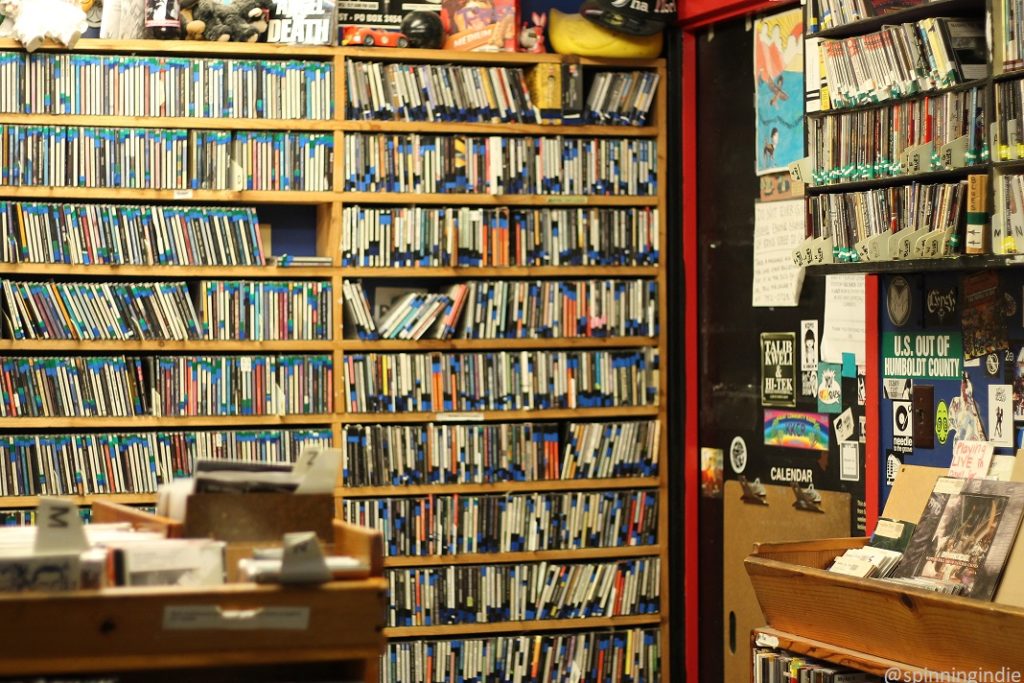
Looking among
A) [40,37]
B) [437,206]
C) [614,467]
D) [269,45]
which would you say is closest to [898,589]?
[614,467]

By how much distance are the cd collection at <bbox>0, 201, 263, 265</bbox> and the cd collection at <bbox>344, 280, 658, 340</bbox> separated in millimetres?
468

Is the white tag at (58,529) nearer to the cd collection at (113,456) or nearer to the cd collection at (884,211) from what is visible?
the cd collection at (884,211)

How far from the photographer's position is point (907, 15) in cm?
372

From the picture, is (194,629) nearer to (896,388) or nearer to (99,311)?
(896,388)

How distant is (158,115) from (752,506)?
2.61 m

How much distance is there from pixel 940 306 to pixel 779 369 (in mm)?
1009

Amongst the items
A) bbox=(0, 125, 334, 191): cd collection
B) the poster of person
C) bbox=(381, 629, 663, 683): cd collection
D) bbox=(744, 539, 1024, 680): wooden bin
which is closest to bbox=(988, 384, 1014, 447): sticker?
bbox=(744, 539, 1024, 680): wooden bin

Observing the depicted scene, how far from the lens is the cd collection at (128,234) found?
487 centimetres

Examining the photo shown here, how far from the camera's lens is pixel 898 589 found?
127 inches

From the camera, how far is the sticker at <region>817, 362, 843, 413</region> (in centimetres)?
468

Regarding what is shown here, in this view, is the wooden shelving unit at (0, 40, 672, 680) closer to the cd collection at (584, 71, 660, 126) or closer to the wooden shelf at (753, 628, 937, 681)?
the cd collection at (584, 71, 660, 126)

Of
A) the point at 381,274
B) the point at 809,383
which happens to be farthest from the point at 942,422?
the point at 381,274

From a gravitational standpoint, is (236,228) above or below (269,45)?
below

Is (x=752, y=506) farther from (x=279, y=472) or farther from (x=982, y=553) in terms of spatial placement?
(x=279, y=472)
